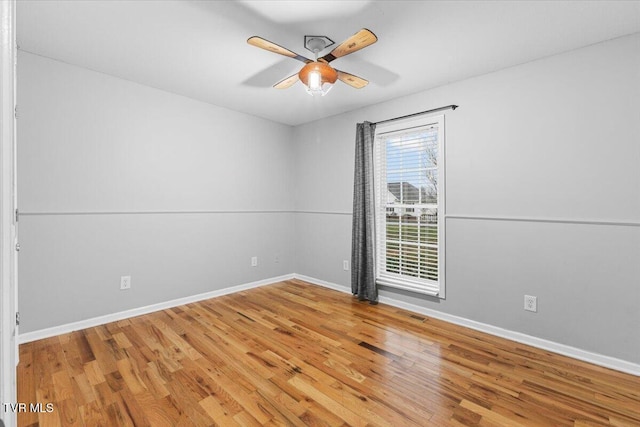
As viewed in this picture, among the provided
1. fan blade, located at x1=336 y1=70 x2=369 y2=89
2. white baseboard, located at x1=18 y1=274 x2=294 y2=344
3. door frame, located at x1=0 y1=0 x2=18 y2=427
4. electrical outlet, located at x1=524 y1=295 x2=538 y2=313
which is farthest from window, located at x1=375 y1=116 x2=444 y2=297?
door frame, located at x1=0 y1=0 x2=18 y2=427

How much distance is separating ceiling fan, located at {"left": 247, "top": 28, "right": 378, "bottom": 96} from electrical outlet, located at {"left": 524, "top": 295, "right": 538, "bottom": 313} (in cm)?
236

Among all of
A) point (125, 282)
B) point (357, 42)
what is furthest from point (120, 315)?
point (357, 42)

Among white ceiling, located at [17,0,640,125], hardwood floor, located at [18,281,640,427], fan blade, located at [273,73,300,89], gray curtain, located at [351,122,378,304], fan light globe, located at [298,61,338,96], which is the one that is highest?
white ceiling, located at [17,0,640,125]

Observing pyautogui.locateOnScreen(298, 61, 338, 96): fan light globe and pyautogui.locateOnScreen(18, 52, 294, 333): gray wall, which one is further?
pyautogui.locateOnScreen(18, 52, 294, 333): gray wall

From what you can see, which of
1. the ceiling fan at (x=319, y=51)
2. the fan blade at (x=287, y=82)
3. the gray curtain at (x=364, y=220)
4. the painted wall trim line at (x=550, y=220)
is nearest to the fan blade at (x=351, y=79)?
the ceiling fan at (x=319, y=51)

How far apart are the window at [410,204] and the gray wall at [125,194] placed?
179cm

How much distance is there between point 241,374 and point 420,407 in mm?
1210

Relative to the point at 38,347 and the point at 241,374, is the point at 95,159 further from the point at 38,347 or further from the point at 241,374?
the point at 241,374

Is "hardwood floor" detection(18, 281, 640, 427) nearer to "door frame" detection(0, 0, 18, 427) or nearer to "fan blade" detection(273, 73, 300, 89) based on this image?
"door frame" detection(0, 0, 18, 427)

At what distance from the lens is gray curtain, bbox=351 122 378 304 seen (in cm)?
366

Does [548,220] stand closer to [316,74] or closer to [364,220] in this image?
[364,220]

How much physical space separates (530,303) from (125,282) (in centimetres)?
391

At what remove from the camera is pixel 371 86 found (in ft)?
10.3

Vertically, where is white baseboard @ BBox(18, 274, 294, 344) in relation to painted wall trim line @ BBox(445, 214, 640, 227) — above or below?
below
